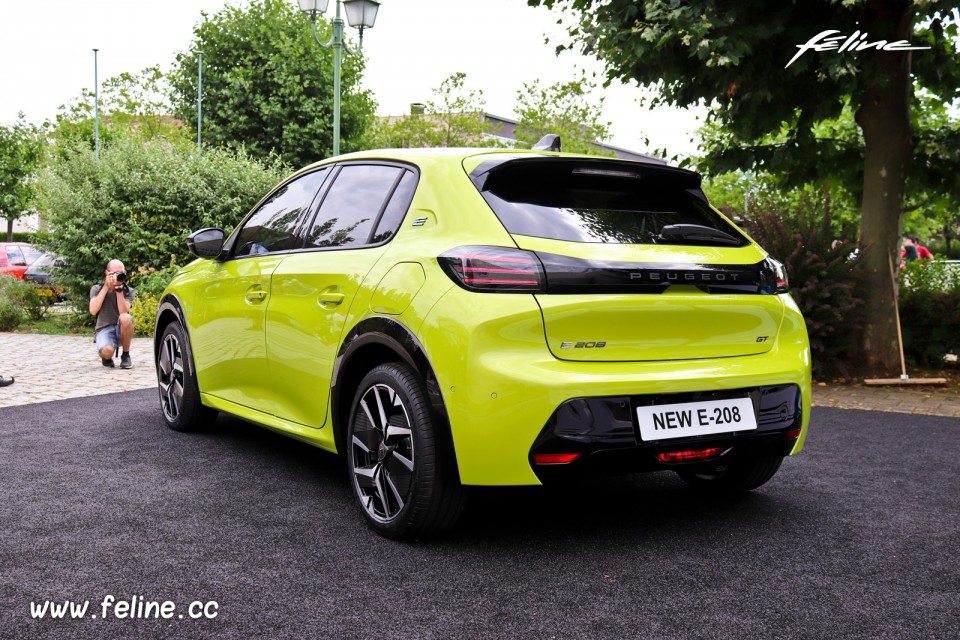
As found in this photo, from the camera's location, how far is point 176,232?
50.4ft

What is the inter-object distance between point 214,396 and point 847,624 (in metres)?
3.88

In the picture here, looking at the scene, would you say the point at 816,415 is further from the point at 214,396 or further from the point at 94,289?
the point at 94,289

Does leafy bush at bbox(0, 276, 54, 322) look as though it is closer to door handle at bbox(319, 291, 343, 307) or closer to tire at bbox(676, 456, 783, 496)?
door handle at bbox(319, 291, 343, 307)

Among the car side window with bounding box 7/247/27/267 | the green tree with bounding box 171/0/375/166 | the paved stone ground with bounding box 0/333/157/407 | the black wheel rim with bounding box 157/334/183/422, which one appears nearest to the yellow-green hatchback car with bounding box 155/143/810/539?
the black wheel rim with bounding box 157/334/183/422

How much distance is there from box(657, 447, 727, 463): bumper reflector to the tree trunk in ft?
22.9

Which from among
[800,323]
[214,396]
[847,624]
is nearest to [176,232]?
[214,396]

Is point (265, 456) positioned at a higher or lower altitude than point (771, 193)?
lower

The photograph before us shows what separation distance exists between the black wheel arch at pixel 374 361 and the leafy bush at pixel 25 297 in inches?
537

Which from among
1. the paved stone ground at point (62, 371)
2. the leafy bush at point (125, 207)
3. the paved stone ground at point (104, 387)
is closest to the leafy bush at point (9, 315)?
the leafy bush at point (125, 207)

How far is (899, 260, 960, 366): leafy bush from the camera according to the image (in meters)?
10.3

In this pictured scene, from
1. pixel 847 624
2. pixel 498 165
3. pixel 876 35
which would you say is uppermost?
pixel 876 35

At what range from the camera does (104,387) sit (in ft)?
28.3

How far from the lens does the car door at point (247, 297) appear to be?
16.1 feet

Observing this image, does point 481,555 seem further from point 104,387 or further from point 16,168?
point 16,168
